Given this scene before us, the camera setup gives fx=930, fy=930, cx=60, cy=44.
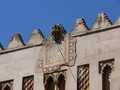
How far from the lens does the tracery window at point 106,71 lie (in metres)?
31.9

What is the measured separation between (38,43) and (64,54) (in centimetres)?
139

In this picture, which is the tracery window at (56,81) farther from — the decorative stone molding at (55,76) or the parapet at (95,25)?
the parapet at (95,25)

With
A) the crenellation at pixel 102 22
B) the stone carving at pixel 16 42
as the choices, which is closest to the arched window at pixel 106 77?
the crenellation at pixel 102 22

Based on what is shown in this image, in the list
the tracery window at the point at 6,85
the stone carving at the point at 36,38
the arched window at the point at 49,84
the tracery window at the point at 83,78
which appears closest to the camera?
the tracery window at the point at 83,78

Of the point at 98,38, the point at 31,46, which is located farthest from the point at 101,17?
the point at 31,46

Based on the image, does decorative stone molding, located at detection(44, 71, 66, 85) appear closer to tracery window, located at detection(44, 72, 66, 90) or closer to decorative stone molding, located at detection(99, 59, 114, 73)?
tracery window, located at detection(44, 72, 66, 90)

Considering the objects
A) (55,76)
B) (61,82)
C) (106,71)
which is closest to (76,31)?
(55,76)

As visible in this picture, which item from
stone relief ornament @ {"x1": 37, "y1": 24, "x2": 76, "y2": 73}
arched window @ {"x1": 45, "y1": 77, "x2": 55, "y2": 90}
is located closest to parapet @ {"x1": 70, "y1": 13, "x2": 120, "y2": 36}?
stone relief ornament @ {"x1": 37, "y1": 24, "x2": 76, "y2": 73}

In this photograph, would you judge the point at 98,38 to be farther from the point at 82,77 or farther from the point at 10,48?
the point at 10,48

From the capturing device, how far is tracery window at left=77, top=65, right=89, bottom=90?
3234cm

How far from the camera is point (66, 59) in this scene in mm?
32969

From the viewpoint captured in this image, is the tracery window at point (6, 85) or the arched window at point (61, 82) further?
the tracery window at point (6, 85)

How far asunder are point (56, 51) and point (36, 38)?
3.99 ft

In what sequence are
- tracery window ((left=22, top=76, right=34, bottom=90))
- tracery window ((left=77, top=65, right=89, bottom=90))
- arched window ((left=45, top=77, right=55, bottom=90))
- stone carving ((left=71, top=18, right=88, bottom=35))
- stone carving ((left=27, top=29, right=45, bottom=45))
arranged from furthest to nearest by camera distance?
stone carving ((left=27, top=29, right=45, bottom=45)) < tracery window ((left=22, top=76, right=34, bottom=90)) < arched window ((left=45, top=77, right=55, bottom=90)) < stone carving ((left=71, top=18, right=88, bottom=35)) < tracery window ((left=77, top=65, right=89, bottom=90))
